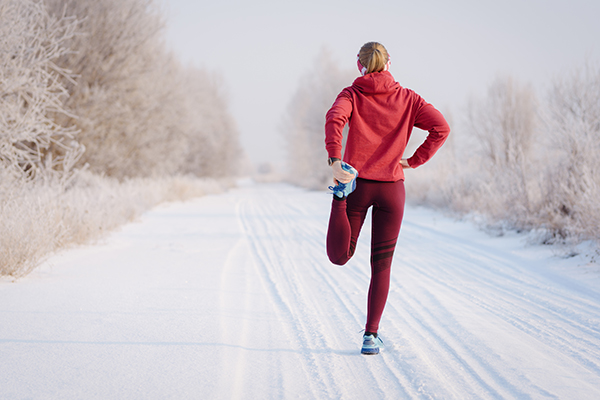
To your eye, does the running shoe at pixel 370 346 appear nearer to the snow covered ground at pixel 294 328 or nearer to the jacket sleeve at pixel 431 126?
the snow covered ground at pixel 294 328

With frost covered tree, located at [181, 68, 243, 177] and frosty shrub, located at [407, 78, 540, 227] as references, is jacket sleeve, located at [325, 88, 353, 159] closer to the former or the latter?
frosty shrub, located at [407, 78, 540, 227]

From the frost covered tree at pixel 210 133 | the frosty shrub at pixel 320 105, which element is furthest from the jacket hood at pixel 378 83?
the frosty shrub at pixel 320 105

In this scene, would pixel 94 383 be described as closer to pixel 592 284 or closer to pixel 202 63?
pixel 592 284

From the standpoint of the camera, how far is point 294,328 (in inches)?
128

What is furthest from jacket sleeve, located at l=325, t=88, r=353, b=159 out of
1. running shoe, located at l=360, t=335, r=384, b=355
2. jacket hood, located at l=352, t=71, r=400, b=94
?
running shoe, located at l=360, t=335, r=384, b=355

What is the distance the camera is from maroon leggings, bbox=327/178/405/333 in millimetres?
2621

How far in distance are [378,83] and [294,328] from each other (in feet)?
6.38

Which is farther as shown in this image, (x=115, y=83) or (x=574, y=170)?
(x=115, y=83)

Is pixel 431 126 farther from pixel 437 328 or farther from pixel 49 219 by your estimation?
pixel 49 219

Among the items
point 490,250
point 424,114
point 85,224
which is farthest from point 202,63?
point 424,114

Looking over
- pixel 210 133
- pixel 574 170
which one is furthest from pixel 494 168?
pixel 210 133

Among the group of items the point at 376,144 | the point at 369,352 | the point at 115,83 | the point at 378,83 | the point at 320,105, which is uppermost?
the point at 320,105

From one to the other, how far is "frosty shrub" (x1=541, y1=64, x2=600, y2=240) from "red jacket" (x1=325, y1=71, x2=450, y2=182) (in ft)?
13.8

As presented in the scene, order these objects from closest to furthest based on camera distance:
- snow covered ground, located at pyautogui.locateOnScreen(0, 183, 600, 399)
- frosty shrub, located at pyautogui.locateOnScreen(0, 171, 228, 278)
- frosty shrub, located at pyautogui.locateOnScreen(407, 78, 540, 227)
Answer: snow covered ground, located at pyautogui.locateOnScreen(0, 183, 600, 399), frosty shrub, located at pyautogui.locateOnScreen(0, 171, 228, 278), frosty shrub, located at pyautogui.locateOnScreen(407, 78, 540, 227)
